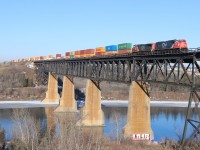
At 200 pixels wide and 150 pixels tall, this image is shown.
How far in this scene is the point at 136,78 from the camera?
46.8 metres

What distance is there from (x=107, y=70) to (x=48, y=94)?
51.8 m

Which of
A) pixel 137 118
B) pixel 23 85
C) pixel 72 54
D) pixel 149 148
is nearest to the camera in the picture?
pixel 149 148

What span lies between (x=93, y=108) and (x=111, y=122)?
6.50 m

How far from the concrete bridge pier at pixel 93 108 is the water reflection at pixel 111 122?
1.50 meters

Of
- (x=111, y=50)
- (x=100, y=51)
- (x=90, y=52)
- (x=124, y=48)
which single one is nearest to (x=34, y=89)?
(x=90, y=52)

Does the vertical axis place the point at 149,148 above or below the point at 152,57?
below

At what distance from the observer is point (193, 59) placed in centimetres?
3403

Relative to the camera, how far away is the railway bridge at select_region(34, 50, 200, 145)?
35281 millimetres

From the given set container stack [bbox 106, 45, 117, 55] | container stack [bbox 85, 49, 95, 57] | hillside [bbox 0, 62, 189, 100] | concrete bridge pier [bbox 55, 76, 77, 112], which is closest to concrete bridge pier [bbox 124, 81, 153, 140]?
container stack [bbox 106, 45, 117, 55]

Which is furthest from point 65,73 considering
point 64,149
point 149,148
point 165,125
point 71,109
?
point 64,149

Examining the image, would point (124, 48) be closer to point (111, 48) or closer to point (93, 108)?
point (111, 48)

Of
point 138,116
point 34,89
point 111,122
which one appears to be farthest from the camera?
point 34,89

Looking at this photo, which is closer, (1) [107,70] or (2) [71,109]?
(1) [107,70]

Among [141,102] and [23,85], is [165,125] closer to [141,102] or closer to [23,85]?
[141,102]
